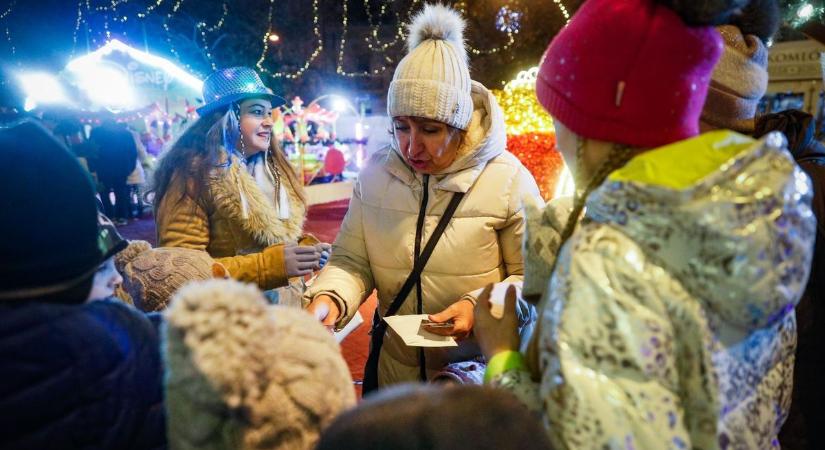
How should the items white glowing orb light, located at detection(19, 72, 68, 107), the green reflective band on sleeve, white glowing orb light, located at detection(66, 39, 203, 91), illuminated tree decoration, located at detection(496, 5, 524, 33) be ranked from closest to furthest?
the green reflective band on sleeve, illuminated tree decoration, located at detection(496, 5, 524, 33), white glowing orb light, located at detection(19, 72, 68, 107), white glowing orb light, located at detection(66, 39, 203, 91)

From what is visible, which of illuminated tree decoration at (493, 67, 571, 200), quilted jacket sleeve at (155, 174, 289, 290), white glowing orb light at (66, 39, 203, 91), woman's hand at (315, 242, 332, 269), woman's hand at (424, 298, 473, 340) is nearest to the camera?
woman's hand at (424, 298, 473, 340)

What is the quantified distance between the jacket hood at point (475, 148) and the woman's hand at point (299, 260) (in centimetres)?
59

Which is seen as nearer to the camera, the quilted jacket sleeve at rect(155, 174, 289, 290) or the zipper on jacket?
the zipper on jacket

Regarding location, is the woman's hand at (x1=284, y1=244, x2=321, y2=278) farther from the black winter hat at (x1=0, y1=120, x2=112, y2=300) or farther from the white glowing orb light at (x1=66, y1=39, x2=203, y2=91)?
the white glowing orb light at (x1=66, y1=39, x2=203, y2=91)

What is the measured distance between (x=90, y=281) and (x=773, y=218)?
127cm

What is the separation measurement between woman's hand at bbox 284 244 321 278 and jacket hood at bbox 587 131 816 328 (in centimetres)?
169

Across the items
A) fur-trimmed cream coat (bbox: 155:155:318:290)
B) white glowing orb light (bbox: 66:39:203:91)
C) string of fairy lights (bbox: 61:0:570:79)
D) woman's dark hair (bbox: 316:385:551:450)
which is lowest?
fur-trimmed cream coat (bbox: 155:155:318:290)

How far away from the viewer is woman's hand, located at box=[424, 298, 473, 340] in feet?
5.74

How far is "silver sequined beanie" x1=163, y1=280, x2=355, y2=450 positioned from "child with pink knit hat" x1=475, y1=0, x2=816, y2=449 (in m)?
0.41

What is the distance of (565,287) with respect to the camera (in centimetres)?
86

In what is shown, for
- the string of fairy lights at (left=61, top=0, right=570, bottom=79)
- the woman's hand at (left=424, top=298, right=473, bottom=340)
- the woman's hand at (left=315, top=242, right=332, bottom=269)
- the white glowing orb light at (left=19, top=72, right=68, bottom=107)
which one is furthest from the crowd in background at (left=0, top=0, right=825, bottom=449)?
the white glowing orb light at (left=19, top=72, right=68, bottom=107)

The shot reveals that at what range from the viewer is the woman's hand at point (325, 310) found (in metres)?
1.84

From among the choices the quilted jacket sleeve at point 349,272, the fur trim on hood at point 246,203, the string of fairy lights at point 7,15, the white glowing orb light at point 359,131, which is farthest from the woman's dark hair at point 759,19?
the string of fairy lights at point 7,15

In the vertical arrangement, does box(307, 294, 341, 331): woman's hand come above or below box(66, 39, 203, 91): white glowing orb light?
below
